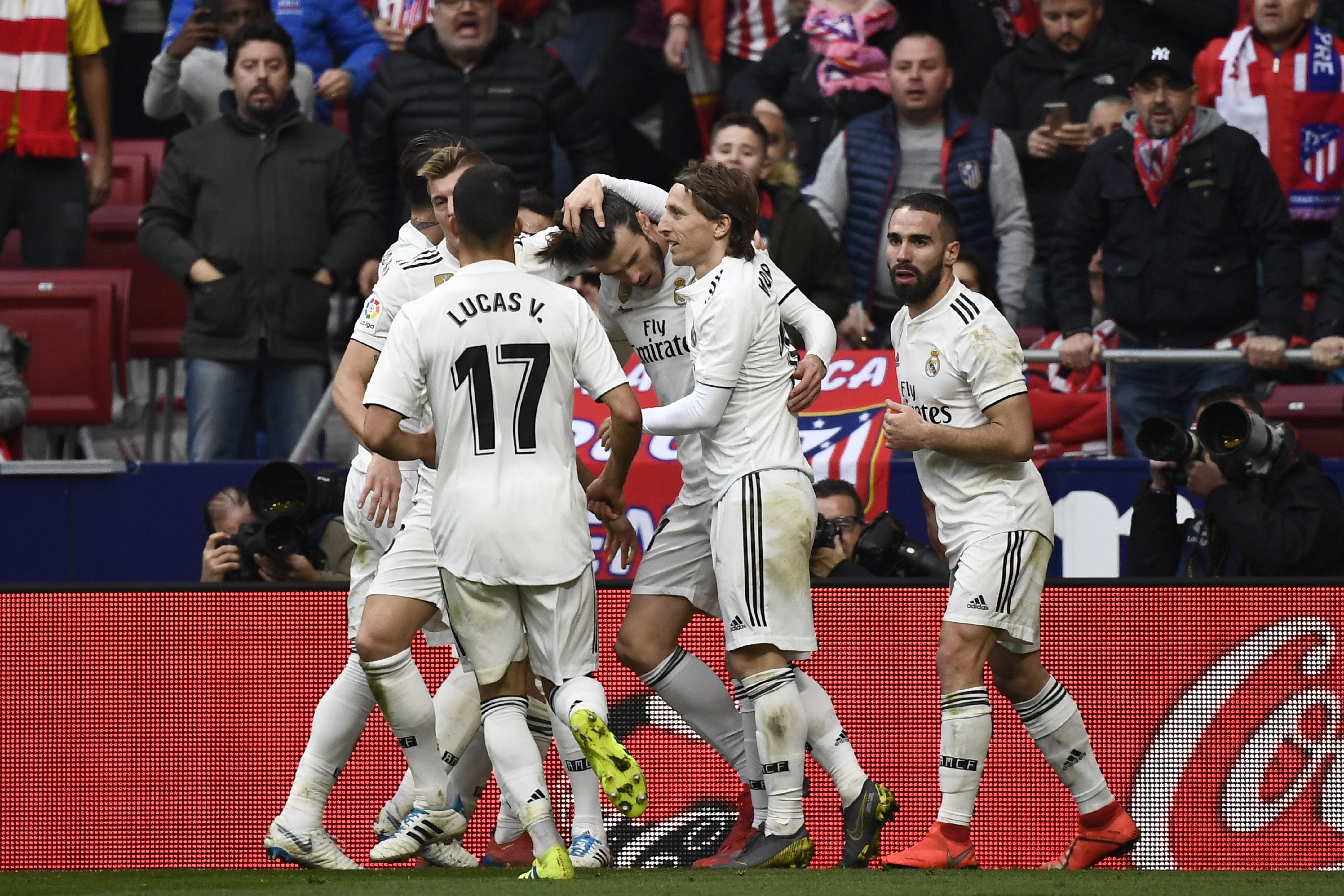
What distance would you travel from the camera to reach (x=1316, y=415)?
8.81 meters

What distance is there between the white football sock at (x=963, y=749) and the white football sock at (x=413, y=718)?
158 centimetres

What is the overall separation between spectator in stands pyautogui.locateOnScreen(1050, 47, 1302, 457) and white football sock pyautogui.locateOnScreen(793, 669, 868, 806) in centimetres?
300

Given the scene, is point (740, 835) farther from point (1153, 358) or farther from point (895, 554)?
point (1153, 358)

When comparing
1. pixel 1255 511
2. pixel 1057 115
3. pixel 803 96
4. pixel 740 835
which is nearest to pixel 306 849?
pixel 740 835

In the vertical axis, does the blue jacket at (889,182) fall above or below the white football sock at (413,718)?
above

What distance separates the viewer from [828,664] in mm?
6969

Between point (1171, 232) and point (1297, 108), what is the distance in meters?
1.37

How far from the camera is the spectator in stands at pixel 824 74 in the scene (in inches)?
417

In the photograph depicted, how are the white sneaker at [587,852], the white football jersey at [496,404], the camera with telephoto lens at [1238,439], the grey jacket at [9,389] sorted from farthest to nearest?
the grey jacket at [9,389] < the camera with telephoto lens at [1238,439] < the white sneaker at [587,852] < the white football jersey at [496,404]

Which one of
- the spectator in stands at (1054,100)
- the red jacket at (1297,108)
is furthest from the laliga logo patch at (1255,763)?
the red jacket at (1297,108)

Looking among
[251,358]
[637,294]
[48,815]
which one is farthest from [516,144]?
[48,815]

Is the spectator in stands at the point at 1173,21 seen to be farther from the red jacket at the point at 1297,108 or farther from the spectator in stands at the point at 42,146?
the spectator in stands at the point at 42,146

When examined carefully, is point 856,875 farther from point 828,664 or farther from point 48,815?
point 48,815

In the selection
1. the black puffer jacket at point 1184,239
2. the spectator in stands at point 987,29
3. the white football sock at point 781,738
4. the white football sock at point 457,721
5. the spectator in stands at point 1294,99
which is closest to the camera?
the white football sock at point 781,738
